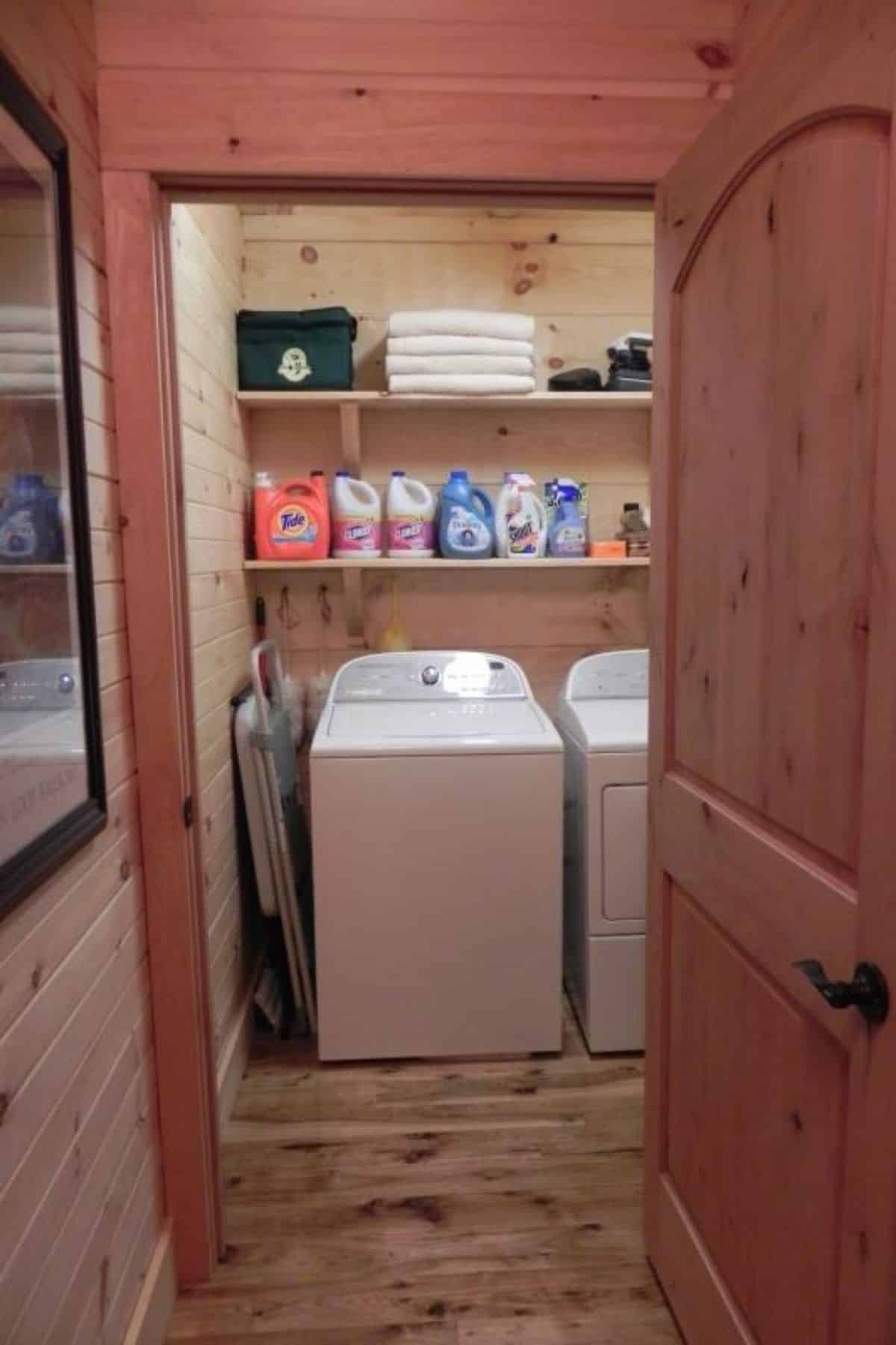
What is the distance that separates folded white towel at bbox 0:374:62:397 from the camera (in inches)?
37.5

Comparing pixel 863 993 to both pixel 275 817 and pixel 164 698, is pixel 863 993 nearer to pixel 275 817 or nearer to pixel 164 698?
pixel 164 698

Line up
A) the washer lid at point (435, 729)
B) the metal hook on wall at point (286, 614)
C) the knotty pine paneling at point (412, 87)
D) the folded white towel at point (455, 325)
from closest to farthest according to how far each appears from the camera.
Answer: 1. the knotty pine paneling at point (412, 87)
2. the washer lid at point (435, 729)
3. the folded white towel at point (455, 325)
4. the metal hook on wall at point (286, 614)

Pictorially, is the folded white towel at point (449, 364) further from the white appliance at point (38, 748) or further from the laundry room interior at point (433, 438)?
the white appliance at point (38, 748)

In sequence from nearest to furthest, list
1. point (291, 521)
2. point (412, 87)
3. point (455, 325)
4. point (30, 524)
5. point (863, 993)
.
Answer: point (863, 993)
point (30, 524)
point (412, 87)
point (455, 325)
point (291, 521)

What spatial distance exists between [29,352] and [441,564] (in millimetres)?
1621

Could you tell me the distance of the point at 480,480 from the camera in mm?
2795

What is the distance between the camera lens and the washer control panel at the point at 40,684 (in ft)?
3.10

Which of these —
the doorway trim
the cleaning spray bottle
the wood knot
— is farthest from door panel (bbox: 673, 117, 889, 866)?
the cleaning spray bottle

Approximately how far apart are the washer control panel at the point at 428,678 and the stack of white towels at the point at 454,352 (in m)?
0.79

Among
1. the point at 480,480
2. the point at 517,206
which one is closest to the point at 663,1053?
the point at 517,206

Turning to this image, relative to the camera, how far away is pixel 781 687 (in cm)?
106

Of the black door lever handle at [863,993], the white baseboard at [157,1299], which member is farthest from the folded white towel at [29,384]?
the white baseboard at [157,1299]

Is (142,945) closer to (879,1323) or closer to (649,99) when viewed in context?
(879,1323)

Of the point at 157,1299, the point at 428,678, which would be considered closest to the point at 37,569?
the point at 157,1299
